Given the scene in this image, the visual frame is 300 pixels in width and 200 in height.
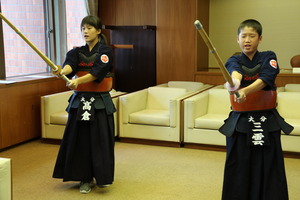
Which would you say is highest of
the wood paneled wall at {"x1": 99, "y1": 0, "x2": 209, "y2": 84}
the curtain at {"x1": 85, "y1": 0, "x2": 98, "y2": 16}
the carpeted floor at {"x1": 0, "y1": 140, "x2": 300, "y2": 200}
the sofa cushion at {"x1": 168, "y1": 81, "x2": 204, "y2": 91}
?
the curtain at {"x1": 85, "y1": 0, "x2": 98, "y2": 16}

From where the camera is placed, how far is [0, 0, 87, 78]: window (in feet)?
18.1

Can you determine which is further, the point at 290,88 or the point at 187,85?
the point at 187,85

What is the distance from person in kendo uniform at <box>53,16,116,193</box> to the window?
223cm

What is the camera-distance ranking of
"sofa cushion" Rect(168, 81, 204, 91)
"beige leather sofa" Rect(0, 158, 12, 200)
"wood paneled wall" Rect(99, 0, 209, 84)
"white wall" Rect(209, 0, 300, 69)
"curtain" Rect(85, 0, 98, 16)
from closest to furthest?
1. "beige leather sofa" Rect(0, 158, 12, 200)
2. "sofa cushion" Rect(168, 81, 204, 91)
3. "wood paneled wall" Rect(99, 0, 209, 84)
4. "white wall" Rect(209, 0, 300, 69)
5. "curtain" Rect(85, 0, 98, 16)

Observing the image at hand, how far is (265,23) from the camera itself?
21.3 feet

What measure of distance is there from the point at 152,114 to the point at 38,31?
2161mm

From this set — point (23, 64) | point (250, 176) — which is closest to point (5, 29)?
point (23, 64)

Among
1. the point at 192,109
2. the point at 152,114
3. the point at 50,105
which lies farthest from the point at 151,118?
the point at 50,105

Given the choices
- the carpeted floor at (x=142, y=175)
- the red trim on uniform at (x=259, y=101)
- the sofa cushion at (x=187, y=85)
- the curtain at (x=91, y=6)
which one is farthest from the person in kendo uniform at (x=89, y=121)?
the curtain at (x=91, y=6)

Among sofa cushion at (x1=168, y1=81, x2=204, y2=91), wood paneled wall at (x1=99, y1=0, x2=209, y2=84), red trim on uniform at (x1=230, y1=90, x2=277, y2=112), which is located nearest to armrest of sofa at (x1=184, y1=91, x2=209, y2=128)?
sofa cushion at (x1=168, y1=81, x2=204, y2=91)

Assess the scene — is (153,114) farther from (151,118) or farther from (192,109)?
(192,109)

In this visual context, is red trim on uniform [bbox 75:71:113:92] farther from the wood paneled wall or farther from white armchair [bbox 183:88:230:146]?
the wood paneled wall

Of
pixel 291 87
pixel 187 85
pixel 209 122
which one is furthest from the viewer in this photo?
pixel 187 85

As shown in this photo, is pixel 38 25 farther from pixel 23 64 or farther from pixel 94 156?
pixel 94 156
